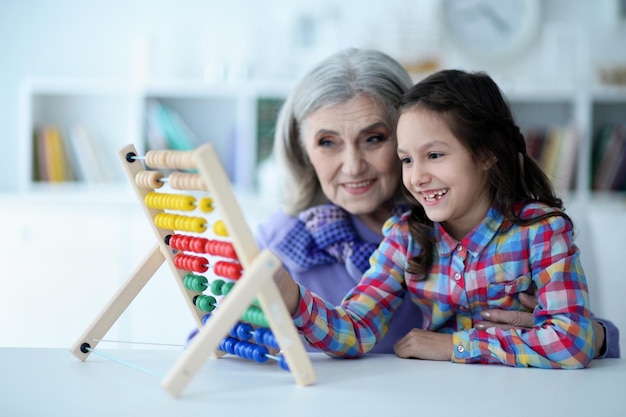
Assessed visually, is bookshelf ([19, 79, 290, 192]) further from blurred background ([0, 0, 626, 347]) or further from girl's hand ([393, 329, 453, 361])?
girl's hand ([393, 329, 453, 361])

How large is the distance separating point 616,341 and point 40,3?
373cm

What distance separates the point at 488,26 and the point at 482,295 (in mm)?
2918

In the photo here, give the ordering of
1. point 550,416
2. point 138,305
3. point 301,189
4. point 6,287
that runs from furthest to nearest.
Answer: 1. point 6,287
2. point 138,305
3. point 301,189
4. point 550,416

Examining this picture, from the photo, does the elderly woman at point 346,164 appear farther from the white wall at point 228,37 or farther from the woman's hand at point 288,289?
the white wall at point 228,37

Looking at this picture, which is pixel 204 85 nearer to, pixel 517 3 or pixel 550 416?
pixel 517 3

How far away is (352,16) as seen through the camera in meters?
4.24

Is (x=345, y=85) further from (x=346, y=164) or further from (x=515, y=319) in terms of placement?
(x=515, y=319)

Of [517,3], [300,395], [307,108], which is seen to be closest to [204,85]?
[517,3]

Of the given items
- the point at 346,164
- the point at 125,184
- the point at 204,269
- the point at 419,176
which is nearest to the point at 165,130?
the point at 125,184

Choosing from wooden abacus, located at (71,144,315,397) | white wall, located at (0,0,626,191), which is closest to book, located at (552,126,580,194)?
white wall, located at (0,0,626,191)

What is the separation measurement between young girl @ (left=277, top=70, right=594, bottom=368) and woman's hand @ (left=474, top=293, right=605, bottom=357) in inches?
0.9

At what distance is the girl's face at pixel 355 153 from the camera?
1946mm

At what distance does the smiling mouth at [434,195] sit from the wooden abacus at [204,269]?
1.54ft

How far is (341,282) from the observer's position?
210cm
